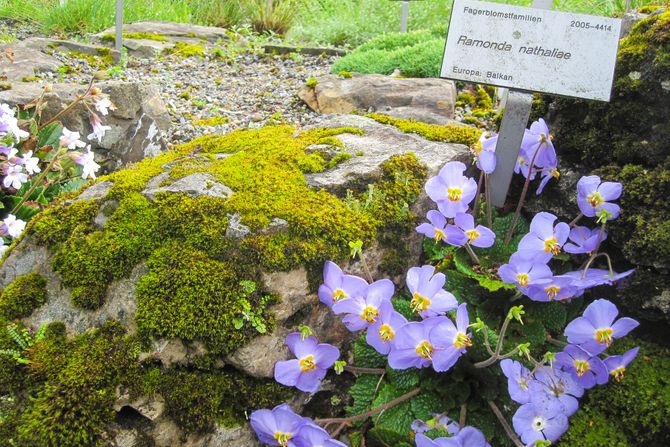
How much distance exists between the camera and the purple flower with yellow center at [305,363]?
5.51ft

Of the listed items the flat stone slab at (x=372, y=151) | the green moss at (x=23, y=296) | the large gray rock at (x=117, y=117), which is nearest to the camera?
the green moss at (x=23, y=296)

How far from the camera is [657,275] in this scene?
187 centimetres

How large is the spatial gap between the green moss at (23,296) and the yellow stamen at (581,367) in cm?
159

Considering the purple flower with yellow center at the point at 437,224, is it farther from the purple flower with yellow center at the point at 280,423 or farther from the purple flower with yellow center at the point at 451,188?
the purple flower with yellow center at the point at 280,423

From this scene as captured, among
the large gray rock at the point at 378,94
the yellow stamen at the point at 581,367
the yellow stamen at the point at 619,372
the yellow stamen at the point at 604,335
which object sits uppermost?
the yellow stamen at the point at 604,335

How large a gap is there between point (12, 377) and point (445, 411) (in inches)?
48.4

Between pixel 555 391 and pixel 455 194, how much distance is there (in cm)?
66

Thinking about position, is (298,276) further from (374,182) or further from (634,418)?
(634,418)

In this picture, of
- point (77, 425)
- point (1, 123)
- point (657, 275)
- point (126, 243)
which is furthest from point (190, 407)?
→ point (1, 123)

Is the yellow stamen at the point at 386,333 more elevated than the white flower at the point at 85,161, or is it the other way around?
the yellow stamen at the point at 386,333

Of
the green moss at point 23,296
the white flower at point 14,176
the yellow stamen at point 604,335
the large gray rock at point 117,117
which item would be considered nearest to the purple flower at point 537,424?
the yellow stamen at point 604,335

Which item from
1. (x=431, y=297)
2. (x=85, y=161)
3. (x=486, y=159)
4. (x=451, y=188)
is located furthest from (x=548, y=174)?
(x=85, y=161)

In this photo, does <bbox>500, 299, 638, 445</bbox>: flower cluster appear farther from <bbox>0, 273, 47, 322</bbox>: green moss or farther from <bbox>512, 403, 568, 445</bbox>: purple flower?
<bbox>0, 273, 47, 322</bbox>: green moss

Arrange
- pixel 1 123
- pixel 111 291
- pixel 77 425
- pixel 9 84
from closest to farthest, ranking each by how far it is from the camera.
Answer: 1. pixel 77 425
2. pixel 111 291
3. pixel 1 123
4. pixel 9 84
